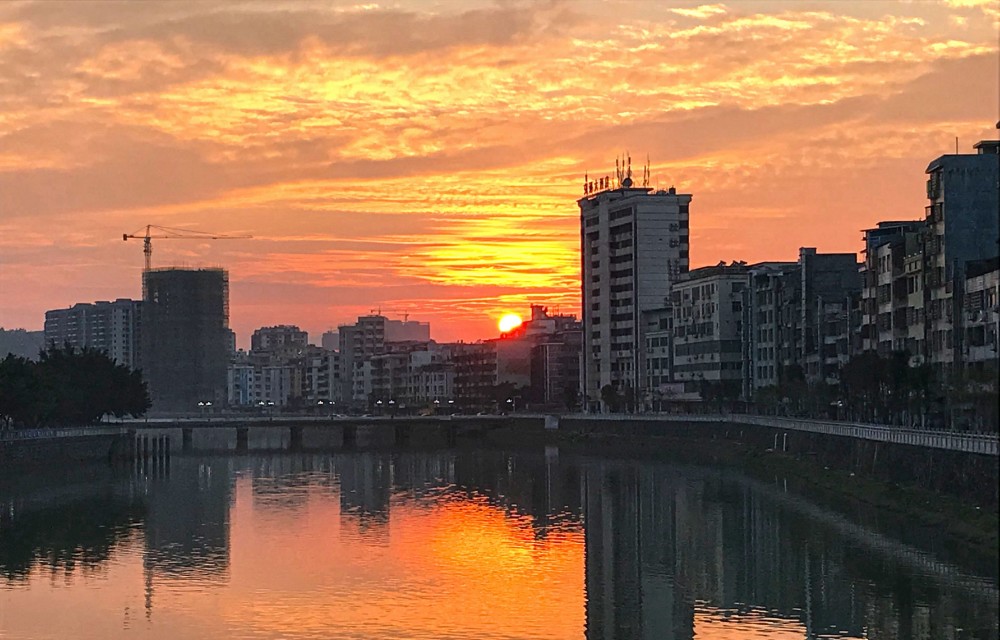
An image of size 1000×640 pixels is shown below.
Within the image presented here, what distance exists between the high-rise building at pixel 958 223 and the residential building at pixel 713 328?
6882cm

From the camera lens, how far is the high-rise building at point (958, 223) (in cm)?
10256

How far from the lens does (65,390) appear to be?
164m

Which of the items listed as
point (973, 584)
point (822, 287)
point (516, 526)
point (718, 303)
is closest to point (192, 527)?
point (516, 526)

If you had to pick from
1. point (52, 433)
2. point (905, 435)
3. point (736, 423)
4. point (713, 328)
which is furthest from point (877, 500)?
point (713, 328)

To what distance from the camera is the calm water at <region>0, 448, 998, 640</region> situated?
60.1 meters

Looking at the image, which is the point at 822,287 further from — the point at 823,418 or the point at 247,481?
the point at 247,481

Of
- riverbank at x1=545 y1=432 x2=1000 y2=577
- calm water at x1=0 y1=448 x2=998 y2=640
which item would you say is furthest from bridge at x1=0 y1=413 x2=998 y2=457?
calm water at x1=0 y1=448 x2=998 y2=640

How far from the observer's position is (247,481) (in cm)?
13738

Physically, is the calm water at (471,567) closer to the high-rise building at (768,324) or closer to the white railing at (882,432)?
the white railing at (882,432)

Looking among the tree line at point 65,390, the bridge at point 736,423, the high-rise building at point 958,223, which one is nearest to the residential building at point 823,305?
the bridge at point 736,423

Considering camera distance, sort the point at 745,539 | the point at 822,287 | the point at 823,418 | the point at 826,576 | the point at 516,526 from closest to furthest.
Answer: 1. the point at 826,576
2. the point at 745,539
3. the point at 516,526
4. the point at 823,418
5. the point at 822,287

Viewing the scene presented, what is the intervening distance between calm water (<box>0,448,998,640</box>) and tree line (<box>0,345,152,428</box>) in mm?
16167

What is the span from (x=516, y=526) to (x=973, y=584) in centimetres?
→ 3557

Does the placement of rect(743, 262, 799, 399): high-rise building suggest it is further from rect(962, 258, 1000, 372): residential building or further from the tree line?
the tree line
